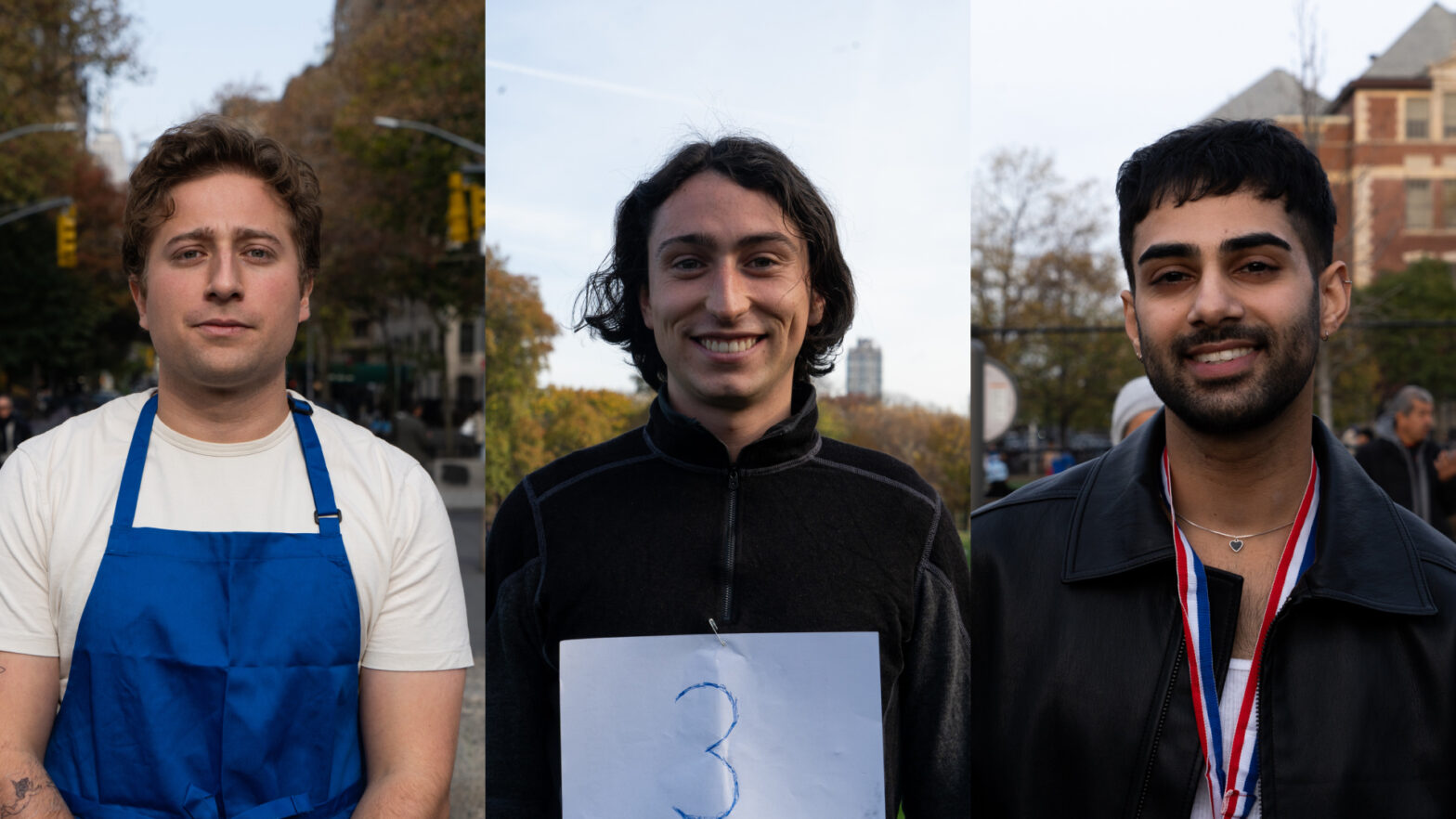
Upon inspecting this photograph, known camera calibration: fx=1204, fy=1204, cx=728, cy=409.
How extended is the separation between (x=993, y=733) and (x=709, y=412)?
0.74 meters

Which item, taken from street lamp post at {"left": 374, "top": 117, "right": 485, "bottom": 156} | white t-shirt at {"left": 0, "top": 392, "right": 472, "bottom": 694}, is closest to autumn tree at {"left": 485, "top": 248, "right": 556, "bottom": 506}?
white t-shirt at {"left": 0, "top": 392, "right": 472, "bottom": 694}

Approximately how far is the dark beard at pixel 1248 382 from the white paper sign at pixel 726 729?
2.11 ft

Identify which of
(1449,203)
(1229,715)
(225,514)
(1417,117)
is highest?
(1417,117)

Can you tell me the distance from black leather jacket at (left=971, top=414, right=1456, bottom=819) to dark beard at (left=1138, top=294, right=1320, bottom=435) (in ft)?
0.57

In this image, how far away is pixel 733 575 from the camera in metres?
1.85

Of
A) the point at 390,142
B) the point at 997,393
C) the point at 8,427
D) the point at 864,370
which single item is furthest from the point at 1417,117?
the point at 864,370

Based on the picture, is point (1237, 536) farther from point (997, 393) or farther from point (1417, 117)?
point (1417, 117)

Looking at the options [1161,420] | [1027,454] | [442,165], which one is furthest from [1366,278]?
[1161,420]

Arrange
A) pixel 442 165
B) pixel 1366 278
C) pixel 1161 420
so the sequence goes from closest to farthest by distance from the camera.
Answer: pixel 1161 420, pixel 442 165, pixel 1366 278

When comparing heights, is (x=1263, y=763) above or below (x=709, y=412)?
below

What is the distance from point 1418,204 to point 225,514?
36624 millimetres

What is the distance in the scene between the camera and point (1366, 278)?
2059 centimetres

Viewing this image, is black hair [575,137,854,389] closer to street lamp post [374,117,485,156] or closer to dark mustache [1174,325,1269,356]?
dark mustache [1174,325,1269,356]

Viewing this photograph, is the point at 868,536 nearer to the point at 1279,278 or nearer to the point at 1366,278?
the point at 1279,278
